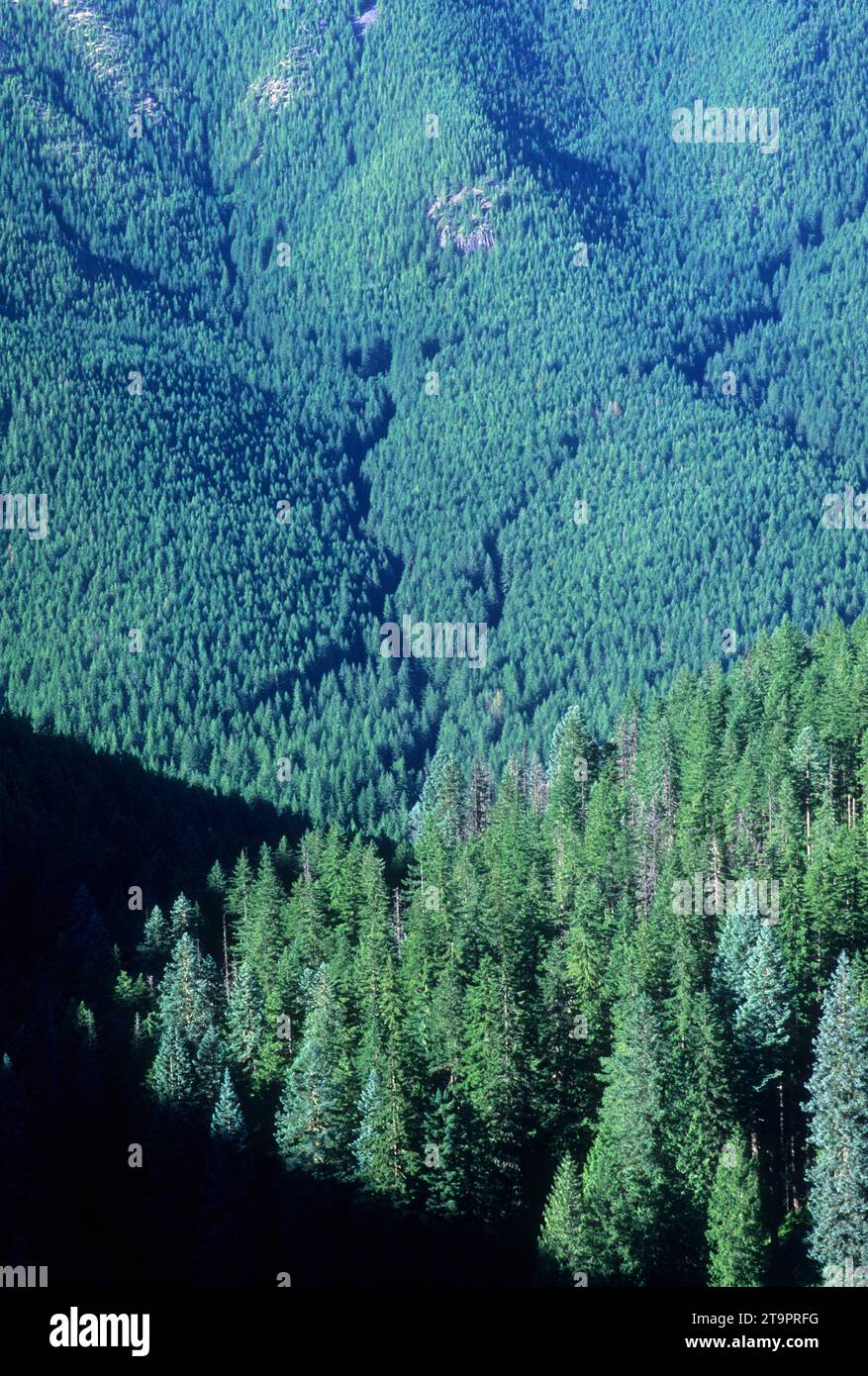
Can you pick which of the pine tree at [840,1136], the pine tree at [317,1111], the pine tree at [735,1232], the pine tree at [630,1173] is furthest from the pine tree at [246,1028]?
the pine tree at [840,1136]

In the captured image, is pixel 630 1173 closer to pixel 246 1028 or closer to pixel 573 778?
pixel 246 1028

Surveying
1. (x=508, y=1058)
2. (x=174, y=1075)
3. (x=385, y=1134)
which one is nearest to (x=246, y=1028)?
(x=174, y=1075)

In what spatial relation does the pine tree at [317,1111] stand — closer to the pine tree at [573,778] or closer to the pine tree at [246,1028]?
the pine tree at [246,1028]

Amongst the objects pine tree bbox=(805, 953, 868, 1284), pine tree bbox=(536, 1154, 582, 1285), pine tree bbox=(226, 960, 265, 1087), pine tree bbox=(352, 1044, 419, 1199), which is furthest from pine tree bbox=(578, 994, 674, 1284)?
pine tree bbox=(226, 960, 265, 1087)

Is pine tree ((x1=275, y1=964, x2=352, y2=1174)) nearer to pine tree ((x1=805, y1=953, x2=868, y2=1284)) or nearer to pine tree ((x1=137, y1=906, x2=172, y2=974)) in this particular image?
pine tree ((x1=805, y1=953, x2=868, y2=1284))
